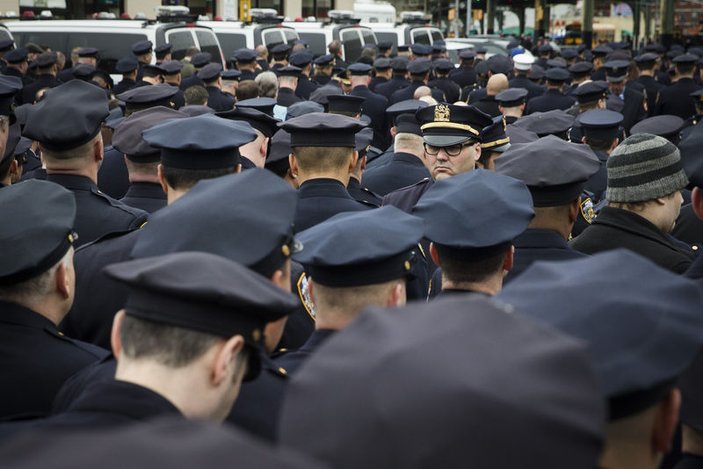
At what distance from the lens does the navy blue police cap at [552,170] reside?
4301 mm

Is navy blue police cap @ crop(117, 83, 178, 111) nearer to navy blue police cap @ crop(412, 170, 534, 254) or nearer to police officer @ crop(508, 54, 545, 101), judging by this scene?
navy blue police cap @ crop(412, 170, 534, 254)

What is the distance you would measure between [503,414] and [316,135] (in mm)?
3585

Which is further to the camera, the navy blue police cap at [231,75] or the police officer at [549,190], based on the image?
the navy blue police cap at [231,75]

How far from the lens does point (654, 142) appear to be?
13.8ft

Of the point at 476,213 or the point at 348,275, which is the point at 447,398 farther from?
the point at 476,213

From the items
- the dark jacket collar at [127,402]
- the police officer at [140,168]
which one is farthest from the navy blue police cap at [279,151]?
the dark jacket collar at [127,402]

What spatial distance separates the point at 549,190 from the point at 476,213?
808 mm

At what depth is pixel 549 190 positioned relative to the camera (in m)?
4.31

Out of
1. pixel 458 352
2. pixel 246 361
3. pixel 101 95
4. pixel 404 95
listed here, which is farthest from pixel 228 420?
pixel 404 95

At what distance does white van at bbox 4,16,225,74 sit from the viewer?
16125 mm

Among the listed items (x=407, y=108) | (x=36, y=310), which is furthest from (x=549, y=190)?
(x=407, y=108)

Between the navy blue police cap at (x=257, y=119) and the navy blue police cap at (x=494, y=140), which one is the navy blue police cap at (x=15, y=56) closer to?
the navy blue police cap at (x=257, y=119)

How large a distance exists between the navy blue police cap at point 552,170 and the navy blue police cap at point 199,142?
3.76 ft

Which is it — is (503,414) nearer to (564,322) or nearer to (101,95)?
(564,322)
